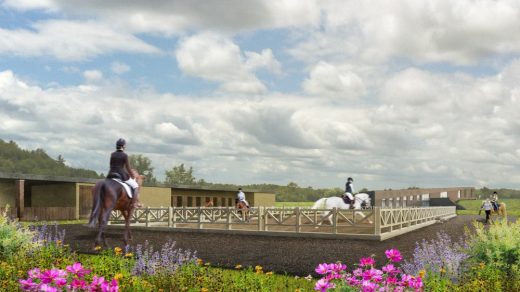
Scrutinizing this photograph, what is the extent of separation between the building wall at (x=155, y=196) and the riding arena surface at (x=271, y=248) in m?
16.5

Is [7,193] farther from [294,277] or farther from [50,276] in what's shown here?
[50,276]

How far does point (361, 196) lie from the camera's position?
102 ft

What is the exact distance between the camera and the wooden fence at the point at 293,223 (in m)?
22.1

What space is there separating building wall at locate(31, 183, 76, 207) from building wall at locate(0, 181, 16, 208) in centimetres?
A: 207

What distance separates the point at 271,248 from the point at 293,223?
11180 mm

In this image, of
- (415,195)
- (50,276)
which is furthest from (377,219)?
(415,195)

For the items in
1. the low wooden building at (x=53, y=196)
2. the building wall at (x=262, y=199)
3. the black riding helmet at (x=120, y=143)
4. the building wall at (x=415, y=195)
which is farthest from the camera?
the building wall at (x=415, y=195)

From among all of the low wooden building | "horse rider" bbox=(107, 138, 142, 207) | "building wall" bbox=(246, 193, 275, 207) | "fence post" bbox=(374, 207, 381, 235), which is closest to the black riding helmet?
"horse rider" bbox=(107, 138, 142, 207)

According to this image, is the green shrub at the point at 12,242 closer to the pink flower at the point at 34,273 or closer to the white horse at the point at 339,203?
the pink flower at the point at 34,273

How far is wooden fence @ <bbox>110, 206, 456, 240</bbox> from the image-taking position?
72.4 feet

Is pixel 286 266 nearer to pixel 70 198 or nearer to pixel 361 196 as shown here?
pixel 361 196

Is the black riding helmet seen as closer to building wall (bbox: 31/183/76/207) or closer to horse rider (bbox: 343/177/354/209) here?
horse rider (bbox: 343/177/354/209)

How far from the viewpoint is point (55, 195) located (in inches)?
1471

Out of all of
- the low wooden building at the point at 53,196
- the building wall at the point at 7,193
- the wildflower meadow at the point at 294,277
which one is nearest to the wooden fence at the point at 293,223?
the low wooden building at the point at 53,196
